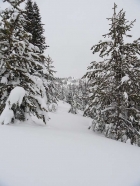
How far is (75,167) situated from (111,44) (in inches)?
271

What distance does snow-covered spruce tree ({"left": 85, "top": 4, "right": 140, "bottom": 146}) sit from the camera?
23.9 feet

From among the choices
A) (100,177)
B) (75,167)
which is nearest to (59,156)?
(75,167)

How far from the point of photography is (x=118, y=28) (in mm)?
7754

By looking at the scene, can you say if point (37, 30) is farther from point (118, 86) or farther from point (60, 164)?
point (60, 164)

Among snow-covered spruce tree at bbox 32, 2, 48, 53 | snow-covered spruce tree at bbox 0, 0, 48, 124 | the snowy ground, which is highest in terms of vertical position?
snow-covered spruce tree at bbox 32, 2, 48, 53

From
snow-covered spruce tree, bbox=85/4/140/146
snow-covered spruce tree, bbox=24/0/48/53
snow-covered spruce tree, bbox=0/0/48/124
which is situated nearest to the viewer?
snow-covered spruce tree, bbox=0/0/48/124

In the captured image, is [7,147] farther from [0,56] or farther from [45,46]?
[45,46]

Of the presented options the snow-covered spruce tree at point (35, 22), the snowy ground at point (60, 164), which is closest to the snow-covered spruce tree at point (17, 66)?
the snowy ground at point (60, 164)

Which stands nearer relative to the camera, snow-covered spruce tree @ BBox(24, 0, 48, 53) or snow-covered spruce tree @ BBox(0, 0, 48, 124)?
snow-covered spruce tree @ BBox(0, 0, 48, 124)

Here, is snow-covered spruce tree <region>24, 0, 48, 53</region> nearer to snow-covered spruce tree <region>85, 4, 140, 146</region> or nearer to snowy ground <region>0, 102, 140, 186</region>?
snow-covered spruce tree <region>85, 4, 140, 146</region>

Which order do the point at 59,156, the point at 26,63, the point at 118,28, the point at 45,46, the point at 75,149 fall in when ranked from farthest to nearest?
the point at 45,46, the point at 118,28, the point at 26,63, the point at 75,149, the point at 59,156

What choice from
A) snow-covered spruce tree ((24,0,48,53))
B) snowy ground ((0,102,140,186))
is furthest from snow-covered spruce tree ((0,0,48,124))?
snow-covered spruce tree ((24,0,48,53))

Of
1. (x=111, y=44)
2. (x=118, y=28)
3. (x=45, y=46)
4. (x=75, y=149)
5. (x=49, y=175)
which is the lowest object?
(x=49, y=175)

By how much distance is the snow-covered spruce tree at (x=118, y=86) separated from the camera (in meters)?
7.27
